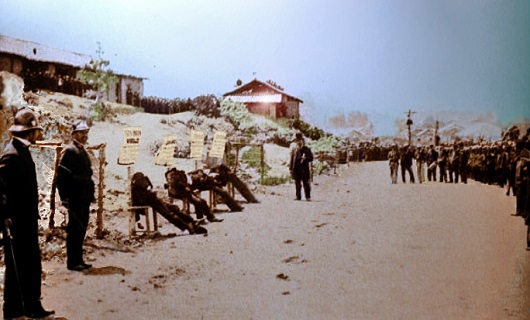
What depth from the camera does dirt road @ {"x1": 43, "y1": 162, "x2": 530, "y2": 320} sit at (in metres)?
3.04

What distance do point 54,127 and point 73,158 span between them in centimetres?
30

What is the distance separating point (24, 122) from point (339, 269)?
2.11 m

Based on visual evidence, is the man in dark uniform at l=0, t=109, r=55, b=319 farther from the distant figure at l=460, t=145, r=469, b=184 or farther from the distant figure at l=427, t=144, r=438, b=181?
the distant figure at l=460, t=145, r=469, b=184

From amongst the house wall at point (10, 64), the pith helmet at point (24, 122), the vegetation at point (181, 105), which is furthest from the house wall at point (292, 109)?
the house wall at point (10, 64)

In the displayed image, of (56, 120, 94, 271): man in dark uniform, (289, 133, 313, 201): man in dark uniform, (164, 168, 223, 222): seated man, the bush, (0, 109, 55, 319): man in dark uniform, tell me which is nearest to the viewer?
(0, 109, 55, 319): man in dark uniform

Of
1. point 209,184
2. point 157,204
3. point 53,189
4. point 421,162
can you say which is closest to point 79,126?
point 53,189

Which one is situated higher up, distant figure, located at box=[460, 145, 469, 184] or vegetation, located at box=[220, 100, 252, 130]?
vegetation, located at box=[220, 100, 252, 130]

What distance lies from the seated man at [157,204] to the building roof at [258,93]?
0.96 metres

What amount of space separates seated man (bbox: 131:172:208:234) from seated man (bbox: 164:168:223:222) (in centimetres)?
23

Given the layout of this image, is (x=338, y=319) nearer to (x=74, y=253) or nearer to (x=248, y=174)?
(x=74, y=253)

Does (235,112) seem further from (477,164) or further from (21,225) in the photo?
(477,164)

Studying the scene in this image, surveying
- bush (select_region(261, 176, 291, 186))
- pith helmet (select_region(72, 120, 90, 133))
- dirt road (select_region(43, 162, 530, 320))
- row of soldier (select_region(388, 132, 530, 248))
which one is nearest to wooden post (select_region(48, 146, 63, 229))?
pith helmet (select_region(72, 120, 90, 133))

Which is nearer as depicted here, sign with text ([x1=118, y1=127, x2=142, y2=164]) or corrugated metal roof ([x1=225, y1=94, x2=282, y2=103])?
sign with text ([x1=118, y1=127, x2=142, y2=164])

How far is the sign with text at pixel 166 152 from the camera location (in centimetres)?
393
